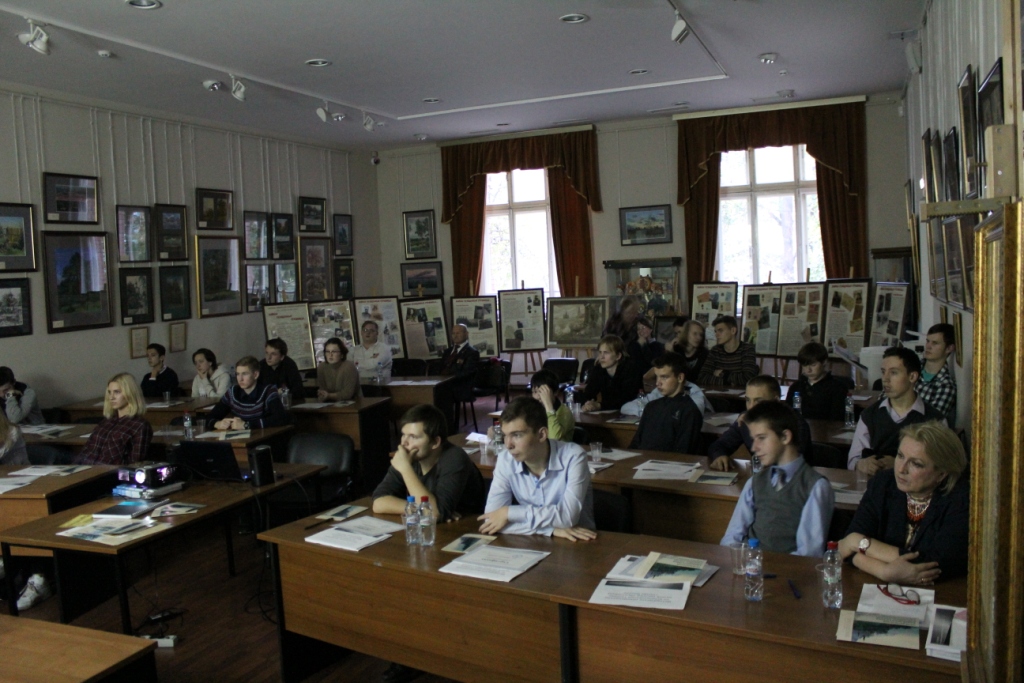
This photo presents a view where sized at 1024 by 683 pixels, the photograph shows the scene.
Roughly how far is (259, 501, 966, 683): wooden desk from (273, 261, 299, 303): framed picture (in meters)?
8.17

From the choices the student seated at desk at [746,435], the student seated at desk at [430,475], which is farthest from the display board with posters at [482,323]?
the student seated at desk at [430,475]

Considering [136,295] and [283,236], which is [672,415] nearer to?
[136,295]

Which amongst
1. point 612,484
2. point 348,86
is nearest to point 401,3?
point 348,86

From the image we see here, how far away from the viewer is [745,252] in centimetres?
1201

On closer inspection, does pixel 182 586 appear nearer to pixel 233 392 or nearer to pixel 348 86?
pixel 233 392

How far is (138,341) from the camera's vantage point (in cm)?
960

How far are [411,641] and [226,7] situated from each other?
5.03m

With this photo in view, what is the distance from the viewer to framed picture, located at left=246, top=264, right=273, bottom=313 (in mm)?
11195

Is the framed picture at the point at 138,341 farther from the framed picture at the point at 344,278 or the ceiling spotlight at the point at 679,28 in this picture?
the ceiling spotlight at the point at 679,28

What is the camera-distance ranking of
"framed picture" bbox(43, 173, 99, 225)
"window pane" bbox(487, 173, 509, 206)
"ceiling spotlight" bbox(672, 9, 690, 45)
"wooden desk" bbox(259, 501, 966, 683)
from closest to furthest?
1. "wooden desk" bbox(259, 501, 966, 683)
2. "ceiling spotlight" bbox(672, 9, 690, 45)
3. "framed picture" bbox(43, 173, 99, 225)
4. "window pane" bbox(487, 173, 509, 206)

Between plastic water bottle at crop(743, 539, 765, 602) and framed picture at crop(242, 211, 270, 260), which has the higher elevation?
framed picture at crop(242, 211, 270, 260)

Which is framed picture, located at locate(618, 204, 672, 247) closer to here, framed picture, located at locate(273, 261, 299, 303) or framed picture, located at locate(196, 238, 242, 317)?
framed picture, located at locate(273, 261, 299, 303)

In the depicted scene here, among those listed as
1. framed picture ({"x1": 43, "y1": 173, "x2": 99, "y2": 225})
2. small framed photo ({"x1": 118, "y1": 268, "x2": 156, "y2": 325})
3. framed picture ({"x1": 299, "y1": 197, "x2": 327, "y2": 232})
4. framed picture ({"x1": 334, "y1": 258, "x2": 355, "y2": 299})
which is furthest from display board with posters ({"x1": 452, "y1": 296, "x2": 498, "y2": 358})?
framed picture ({"x1": 43, "y1": 173, "x2": 99, "y2": 225})

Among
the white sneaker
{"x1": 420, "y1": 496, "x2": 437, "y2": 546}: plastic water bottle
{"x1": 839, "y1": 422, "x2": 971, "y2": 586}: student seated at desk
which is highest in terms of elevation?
{"x1": 839, "y1": 422, "x2": 971, "y2": 586}: student seated at desk
